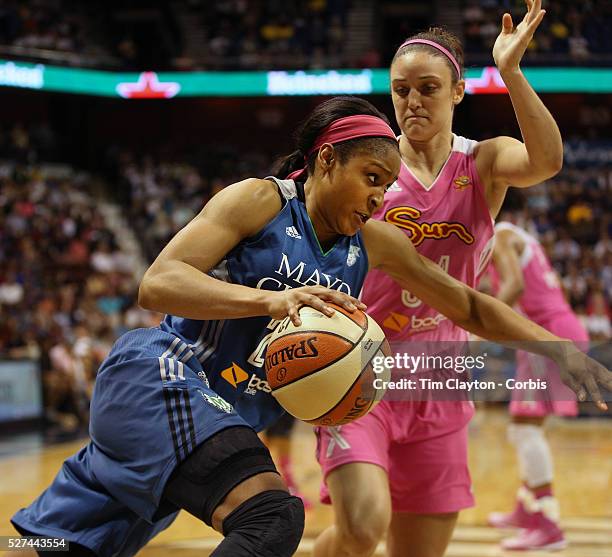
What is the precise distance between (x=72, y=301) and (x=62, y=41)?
7850mm

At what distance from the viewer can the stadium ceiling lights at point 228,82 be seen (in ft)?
53.9

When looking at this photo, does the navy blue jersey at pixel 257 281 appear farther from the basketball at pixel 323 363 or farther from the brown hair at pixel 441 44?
the brown hair at pixel 441 44

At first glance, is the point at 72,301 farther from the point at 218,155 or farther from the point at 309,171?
the point at 309,171

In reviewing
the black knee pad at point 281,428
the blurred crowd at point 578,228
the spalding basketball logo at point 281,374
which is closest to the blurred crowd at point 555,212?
the blurred crowd at point 578,228

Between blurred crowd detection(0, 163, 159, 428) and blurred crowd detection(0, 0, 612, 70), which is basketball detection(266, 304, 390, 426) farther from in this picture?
blurred crowd detection(0, 0, 612, 70)

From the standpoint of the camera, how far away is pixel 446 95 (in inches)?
139

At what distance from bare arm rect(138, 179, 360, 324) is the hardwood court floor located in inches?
111

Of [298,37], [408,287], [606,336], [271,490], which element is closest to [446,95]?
[408,287]

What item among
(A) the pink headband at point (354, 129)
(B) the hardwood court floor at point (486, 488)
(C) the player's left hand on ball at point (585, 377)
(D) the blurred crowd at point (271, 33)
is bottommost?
(B) the hardwood court floor at point (486, 488)

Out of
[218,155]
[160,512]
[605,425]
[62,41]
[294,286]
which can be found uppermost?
[62,41]

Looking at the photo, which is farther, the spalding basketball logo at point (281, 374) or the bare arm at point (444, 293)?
the bare arm at point (444, 293)

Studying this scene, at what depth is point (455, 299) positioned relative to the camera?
3.22m

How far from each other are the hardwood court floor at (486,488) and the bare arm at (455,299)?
2342 millimetres

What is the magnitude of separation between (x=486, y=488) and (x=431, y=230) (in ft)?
15.1
